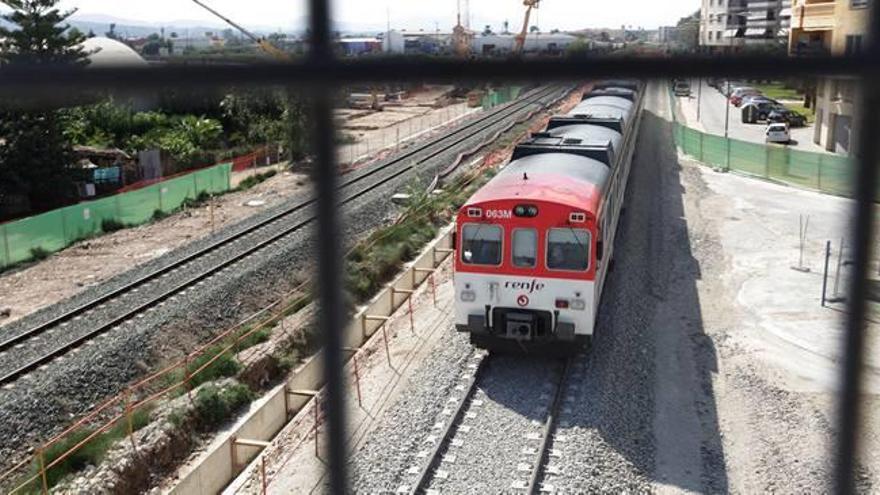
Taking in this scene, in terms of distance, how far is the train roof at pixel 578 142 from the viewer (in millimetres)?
10664

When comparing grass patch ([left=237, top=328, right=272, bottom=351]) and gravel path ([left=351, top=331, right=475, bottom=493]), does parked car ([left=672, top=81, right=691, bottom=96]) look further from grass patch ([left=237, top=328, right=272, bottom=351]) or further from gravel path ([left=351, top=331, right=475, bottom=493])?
grass patch ([left=237, top=328, right=272, bottom=351])

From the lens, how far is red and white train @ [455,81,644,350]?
356 inches

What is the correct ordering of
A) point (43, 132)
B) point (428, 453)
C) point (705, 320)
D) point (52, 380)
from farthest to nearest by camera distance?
point (43, 132), point (705, 320), point (52, 380), point (428, 453)

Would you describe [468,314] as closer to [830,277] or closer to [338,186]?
[830,277]

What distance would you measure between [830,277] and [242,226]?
401 inches

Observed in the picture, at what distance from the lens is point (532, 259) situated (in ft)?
30.3

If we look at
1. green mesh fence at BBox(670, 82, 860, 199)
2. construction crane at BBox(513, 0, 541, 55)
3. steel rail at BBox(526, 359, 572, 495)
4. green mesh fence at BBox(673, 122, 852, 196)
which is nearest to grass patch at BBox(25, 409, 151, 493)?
steel rail at BBox(526, 359, 572, 495)

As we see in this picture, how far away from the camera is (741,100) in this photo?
101ft

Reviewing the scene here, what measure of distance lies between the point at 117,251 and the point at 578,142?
29.3ft

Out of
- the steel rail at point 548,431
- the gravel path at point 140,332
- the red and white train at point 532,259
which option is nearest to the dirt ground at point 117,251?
the gravel path at point 140,332

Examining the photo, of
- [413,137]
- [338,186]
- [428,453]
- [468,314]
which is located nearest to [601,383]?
[468,314]

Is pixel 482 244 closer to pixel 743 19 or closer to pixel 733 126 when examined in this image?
pixel 743 19

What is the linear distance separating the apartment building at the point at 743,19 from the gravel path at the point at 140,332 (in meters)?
5.51

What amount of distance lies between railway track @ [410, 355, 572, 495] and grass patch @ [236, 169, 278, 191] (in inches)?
490
